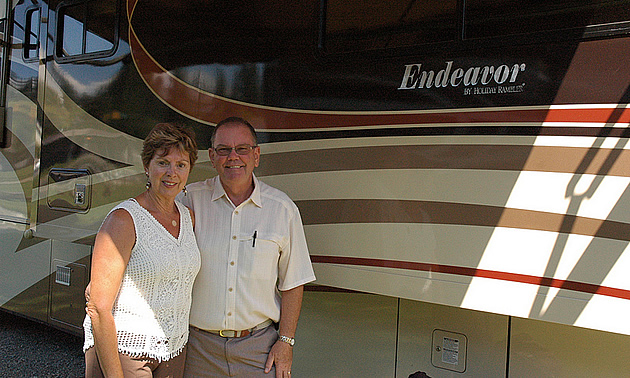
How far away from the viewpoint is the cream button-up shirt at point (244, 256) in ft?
7.86

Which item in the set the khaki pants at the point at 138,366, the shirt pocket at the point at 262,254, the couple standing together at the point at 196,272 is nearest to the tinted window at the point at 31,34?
the couple standing together at the point at 196,272

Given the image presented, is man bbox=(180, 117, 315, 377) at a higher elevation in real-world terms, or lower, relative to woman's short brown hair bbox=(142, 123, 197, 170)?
lower

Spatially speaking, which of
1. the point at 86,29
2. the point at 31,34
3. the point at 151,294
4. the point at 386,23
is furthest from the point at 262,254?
the point at 31,34

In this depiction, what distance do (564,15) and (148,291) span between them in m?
1.95

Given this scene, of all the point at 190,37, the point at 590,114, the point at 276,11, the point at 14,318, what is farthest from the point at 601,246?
the point at 14,318

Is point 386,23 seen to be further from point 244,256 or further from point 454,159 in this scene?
point 244,256

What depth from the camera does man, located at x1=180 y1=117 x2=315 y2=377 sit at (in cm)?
240

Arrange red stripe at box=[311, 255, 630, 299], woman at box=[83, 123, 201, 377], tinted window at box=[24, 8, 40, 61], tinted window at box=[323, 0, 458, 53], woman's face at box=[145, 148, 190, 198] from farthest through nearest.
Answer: tinted window at box=[24, 8, 40, 61] → tinted window at box=[323, 0, 458, 53] → woman's face at box=[145, 148, 190, 198] → red stripe at box=[311, 255, 630, 299] → woman at box=[83, 123, 201, 377]

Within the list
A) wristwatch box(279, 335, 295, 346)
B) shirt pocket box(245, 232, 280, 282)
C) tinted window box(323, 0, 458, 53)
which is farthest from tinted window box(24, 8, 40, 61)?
wristwatch box(279, 335, 295, 346)

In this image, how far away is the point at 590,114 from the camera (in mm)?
2176

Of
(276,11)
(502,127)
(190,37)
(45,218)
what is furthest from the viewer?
(45,218)

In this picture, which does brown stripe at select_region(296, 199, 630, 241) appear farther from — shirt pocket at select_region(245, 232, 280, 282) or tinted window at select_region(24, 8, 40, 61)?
tinted window at select_region(24, 8, 40, 61)

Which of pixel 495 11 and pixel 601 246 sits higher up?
pixel 495 11

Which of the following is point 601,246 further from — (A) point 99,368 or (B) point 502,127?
(A) point 99,368
